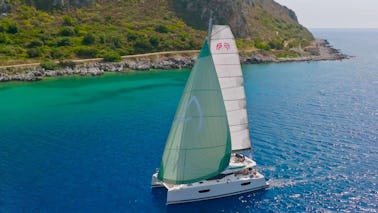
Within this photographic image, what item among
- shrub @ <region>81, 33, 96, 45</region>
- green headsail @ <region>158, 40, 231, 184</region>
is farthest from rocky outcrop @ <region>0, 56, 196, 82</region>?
green headsail @ <region>158, 40, 231, 184</region>

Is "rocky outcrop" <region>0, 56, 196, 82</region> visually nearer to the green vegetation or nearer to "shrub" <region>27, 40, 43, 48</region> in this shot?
the green vegetation

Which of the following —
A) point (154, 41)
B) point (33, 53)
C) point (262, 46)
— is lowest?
point (33, 53)

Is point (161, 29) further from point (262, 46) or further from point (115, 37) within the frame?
point (262, 46)

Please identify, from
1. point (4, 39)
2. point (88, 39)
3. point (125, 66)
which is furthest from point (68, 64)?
point (4, 39)

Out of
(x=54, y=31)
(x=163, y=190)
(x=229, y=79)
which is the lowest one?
(x=163, y=190)

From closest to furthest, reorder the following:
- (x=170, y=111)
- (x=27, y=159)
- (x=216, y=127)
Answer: (x=216, y=127) < (x=27, y=159) < (x=170, y=111)

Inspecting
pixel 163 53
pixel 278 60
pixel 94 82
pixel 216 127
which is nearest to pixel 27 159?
pixel 216 127

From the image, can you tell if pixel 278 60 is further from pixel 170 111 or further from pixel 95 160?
pixel 95 160
